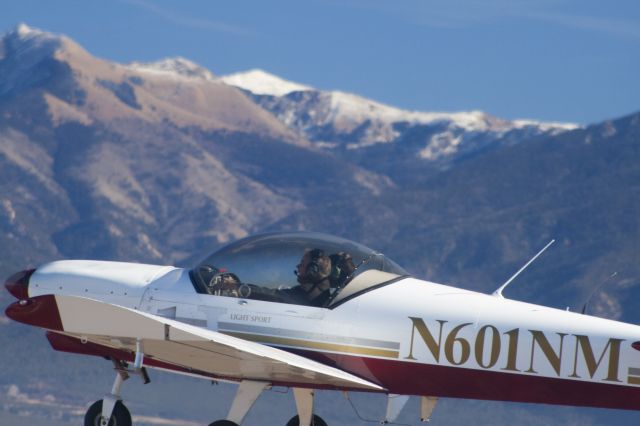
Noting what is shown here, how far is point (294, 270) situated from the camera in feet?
60.3

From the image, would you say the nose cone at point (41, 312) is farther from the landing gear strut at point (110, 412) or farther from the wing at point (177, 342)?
the landing gear strut at point (110, 412)

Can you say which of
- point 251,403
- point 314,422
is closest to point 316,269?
point 251,403

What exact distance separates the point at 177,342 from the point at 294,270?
2270 millimetres

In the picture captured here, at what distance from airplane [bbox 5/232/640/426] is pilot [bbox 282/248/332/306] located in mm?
12

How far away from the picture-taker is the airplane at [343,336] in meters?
17.5

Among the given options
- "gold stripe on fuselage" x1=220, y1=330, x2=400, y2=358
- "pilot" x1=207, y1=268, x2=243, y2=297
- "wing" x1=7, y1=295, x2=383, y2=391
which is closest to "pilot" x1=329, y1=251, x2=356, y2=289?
"gold stripe on fuselage" x1=220, y1=330, x2=400, y2=358

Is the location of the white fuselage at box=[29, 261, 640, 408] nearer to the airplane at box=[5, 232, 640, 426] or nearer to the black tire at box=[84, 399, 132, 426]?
the airplane at box=[5, 232, 640, 426]

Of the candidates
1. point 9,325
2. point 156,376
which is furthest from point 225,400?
point 9,325

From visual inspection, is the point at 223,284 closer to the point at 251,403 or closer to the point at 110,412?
the point at 251,403

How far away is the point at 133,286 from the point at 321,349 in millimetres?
2552

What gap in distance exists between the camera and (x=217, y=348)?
16828 millimetres

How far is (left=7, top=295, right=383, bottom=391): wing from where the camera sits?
16359 millimetres

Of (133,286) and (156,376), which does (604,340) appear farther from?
(156,376)

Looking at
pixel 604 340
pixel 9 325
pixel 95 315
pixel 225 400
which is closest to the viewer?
pixel 95 315
